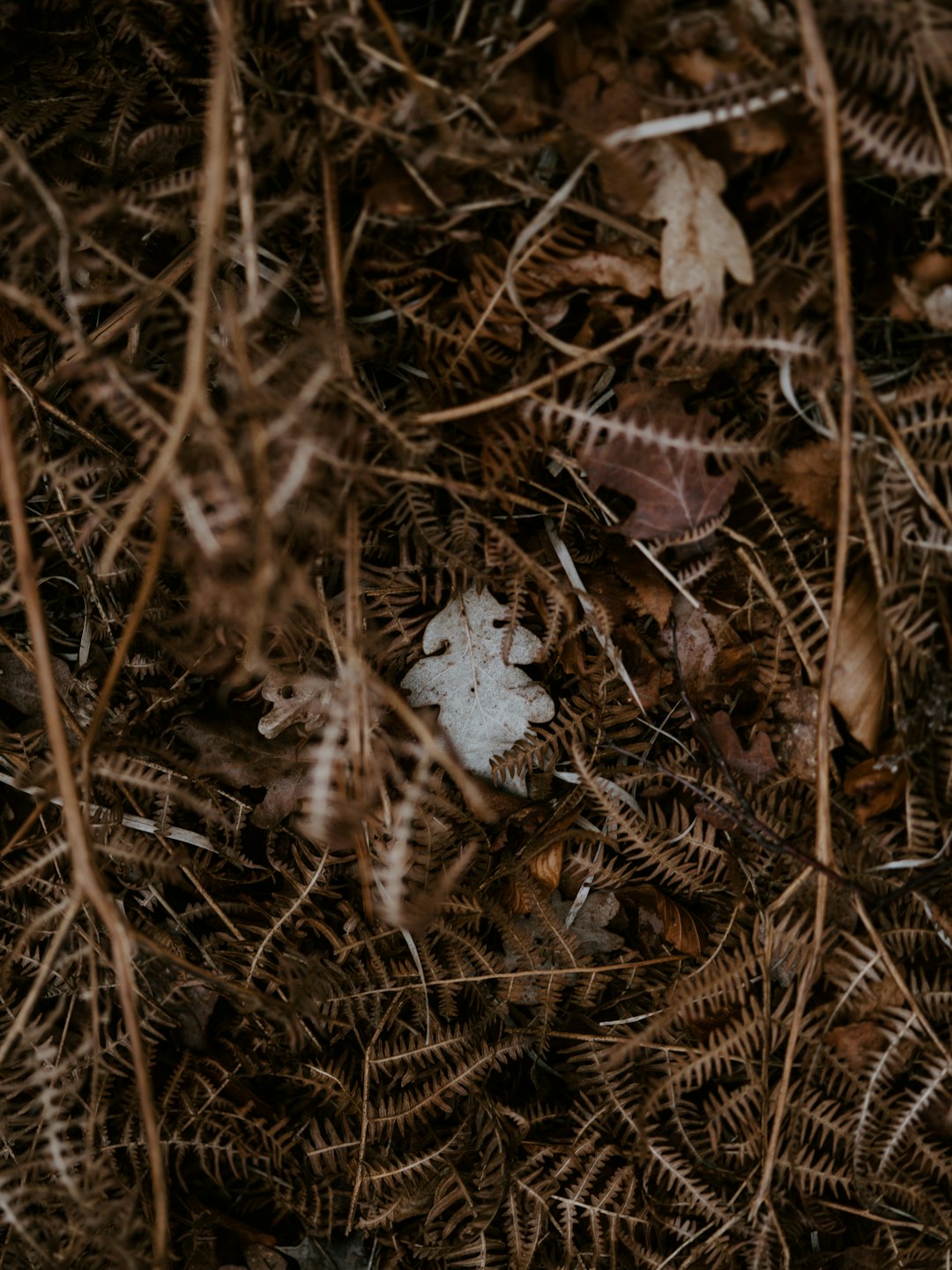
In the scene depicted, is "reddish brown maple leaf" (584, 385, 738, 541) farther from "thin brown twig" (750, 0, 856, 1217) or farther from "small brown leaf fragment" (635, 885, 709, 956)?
"small brown leaf fragment" (635, 885, 709, 956)

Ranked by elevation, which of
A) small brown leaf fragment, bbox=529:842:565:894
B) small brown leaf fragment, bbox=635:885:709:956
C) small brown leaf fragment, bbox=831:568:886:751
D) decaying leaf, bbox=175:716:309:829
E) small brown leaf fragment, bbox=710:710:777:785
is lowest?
small brown leaf fragment, bbox=635:885:709:956

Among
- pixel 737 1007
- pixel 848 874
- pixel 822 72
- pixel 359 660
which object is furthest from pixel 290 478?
pixel 737 1007

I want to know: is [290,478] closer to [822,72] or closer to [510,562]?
[510,562]

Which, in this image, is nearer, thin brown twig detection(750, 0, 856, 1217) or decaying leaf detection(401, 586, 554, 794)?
thin brown twig detection(750, 0, 856, 1217)

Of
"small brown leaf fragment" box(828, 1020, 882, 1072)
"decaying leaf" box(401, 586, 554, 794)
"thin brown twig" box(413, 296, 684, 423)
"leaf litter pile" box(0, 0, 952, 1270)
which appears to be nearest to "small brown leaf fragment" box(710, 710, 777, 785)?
"leaf litter pile" box(0, 0, 952, 1270)

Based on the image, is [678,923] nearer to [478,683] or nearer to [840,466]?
[478,683]

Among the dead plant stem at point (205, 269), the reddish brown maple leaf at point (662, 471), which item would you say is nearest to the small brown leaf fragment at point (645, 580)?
the reddish brown maple leaf at point (662, 471)

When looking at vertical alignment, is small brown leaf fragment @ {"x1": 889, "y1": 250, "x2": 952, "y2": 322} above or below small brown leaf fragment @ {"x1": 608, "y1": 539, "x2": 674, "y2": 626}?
above
